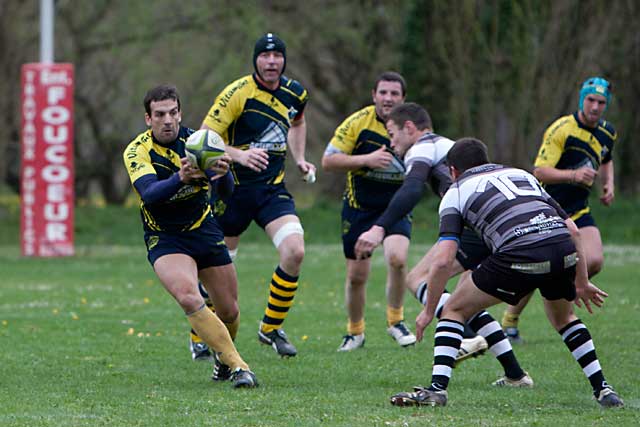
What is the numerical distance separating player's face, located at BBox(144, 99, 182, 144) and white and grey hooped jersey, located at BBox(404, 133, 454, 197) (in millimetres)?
1787

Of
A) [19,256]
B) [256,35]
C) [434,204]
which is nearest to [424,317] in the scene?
[19,256]

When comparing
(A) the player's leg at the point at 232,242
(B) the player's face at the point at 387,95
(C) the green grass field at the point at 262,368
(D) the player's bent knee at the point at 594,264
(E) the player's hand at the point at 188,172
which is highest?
(B) the player's face at the point at 387,95

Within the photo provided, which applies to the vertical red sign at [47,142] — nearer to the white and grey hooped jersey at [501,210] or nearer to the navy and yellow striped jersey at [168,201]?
the navy and yellow striped jersey at [168,201]

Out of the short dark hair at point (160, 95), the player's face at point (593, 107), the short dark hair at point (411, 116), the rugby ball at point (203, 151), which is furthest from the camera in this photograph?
the player's face at point (593, 107)

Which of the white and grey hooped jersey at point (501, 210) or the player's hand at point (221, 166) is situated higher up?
the player's hand at point (221, 166)

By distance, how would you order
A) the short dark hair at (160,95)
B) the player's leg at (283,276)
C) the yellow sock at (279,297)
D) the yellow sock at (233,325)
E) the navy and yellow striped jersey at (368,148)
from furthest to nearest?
the navy and yellow striped jersey at (368,148)
the yellow sock at (279,297)
the player's leg at (283,276)
the yellow sock at (233,325)
the short dark hair at (160,95)

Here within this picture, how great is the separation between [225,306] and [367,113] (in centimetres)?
311

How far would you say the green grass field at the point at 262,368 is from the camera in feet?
23.2

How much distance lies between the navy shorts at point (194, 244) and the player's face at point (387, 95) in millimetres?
2888

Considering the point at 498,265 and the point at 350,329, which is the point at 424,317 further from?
the point at 350,329

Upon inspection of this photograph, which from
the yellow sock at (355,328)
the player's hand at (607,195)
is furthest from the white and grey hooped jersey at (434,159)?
the player's hand at (607,195)

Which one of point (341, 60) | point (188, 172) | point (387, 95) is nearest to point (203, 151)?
point (188, 172)

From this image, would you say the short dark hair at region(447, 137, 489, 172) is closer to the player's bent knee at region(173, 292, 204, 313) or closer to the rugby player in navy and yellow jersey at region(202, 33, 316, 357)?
the player's bent knee at region(173, 292, 204, 313)

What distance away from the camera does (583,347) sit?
7.40 metres
